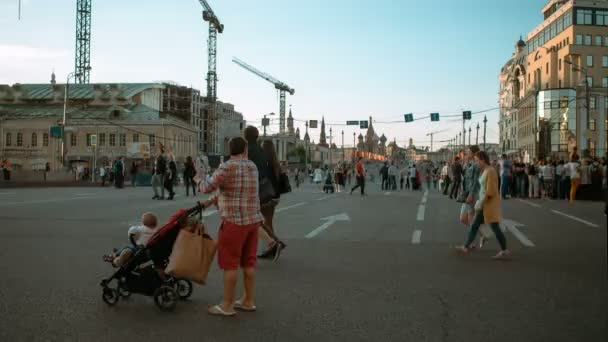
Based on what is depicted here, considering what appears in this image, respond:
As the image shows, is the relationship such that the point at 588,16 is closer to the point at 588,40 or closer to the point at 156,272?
the point at 588,40

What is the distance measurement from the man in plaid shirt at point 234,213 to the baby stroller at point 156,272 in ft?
1.31

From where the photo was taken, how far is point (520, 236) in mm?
13125

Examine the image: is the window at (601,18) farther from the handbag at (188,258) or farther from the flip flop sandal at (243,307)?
the handbag at (188,258)

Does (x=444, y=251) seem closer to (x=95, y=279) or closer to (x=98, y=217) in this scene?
(x=95, y=279)

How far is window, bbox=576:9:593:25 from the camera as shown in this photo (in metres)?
72.0

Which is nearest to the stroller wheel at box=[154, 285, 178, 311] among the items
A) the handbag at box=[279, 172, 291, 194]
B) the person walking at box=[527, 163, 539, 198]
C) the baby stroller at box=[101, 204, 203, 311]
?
the baby stroller at box=[101, 204, 203, 311]

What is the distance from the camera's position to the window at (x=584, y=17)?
72000mm

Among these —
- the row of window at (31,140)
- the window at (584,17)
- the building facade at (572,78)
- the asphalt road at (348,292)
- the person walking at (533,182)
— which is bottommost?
the asphalt road at (348,292)

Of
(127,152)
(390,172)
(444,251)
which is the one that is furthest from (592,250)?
(127,152)

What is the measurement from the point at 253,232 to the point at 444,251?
5.45 metres

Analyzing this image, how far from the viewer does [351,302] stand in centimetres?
667

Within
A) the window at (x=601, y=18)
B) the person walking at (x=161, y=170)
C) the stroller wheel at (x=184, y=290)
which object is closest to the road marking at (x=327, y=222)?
the stroller wheel at (x=184, y=290)

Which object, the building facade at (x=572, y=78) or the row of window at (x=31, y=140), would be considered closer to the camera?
the building facade at (x=572, y=78)

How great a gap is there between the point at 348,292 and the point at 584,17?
74.1m
